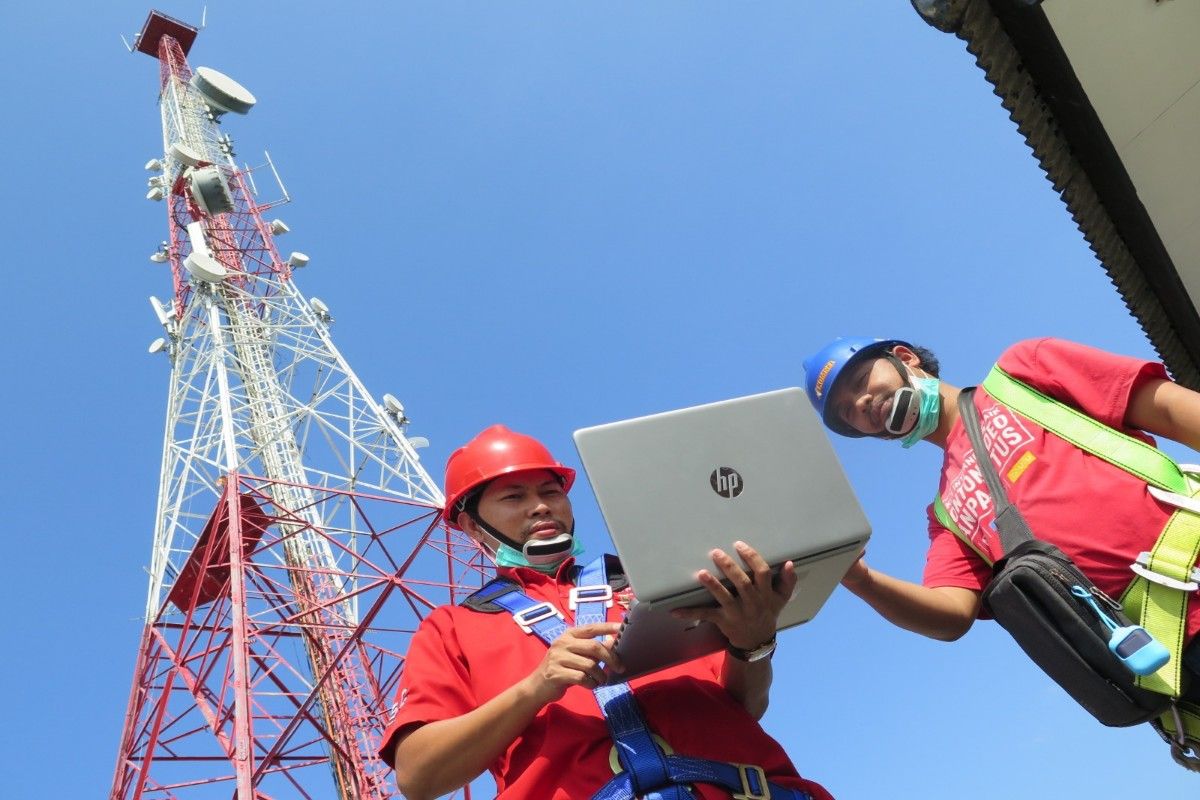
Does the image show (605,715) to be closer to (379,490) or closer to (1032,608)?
(1032,608)

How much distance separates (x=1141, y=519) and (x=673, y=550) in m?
1.49

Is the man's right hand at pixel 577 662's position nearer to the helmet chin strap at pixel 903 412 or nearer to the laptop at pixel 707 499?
the laptop at pixel 707 499

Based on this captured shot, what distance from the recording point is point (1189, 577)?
238 cm

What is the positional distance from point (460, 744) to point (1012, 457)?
192cm

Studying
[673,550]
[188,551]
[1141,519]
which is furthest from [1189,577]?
[188,551]

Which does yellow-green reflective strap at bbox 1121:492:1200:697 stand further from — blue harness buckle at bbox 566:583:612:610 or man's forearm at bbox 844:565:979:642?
blue harness buckle at bbox 566:583:612:610

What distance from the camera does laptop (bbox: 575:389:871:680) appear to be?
1.93 metres

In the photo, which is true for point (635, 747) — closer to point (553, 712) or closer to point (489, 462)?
point (553, 712)

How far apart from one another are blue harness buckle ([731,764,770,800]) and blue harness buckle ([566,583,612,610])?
1.93 feet

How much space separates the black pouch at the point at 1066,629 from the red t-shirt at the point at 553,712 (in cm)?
82

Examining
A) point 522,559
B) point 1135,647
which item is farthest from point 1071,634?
point 522,559

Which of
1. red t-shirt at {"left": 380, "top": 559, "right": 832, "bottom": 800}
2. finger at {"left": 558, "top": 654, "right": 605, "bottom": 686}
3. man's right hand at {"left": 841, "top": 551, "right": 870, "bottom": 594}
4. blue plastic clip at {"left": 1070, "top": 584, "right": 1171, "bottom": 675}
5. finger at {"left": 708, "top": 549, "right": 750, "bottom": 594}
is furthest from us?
man's right hand at {"left": 841, "top": 551, "right": 870, "bottom": 594}

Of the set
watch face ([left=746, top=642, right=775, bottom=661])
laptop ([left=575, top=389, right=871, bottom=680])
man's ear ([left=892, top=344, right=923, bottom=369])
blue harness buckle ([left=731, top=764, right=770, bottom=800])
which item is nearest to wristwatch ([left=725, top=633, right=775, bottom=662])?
watch face ([left=746, top=642, right=775, bottom=661])

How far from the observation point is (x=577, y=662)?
2.07 meters
